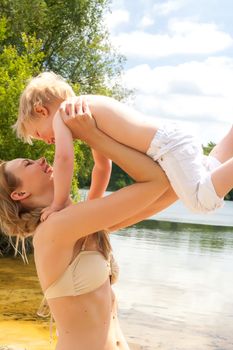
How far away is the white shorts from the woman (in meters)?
0.05

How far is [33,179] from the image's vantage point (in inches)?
127

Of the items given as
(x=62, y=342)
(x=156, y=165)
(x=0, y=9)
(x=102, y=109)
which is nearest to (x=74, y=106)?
(x=102, y=109)

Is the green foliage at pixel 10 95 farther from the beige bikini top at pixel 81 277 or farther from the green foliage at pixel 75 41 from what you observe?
the beige bikini top at pixel 81 277

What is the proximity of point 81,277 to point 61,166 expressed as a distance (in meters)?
0.49

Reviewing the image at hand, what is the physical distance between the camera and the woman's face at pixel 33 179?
3220 mm

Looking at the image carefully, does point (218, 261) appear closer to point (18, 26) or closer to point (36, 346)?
point (18, 26)

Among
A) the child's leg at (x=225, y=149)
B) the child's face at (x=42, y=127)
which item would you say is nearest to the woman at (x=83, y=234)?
the child's face at (x=42, y=127)

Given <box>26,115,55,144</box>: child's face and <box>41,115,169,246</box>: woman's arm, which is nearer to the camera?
<box>41,115,169,246</box>: woman's arm

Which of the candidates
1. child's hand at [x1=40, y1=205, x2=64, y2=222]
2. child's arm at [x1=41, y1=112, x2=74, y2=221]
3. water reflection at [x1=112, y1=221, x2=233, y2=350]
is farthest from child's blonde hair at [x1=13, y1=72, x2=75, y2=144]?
water reflection at [x1=112, y1=221, x2=233, y2=350]

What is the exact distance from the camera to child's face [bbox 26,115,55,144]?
10.7 feet

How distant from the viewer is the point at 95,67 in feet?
89.4

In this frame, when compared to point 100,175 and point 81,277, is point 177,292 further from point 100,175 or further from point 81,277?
point 81,277

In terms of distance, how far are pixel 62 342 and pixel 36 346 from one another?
7.22 m

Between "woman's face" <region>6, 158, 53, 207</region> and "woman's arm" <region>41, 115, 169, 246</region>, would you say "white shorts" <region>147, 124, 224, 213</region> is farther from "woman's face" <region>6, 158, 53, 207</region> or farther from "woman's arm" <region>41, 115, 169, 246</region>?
"woman's face" <region>6, 158, 53, 207</region>
